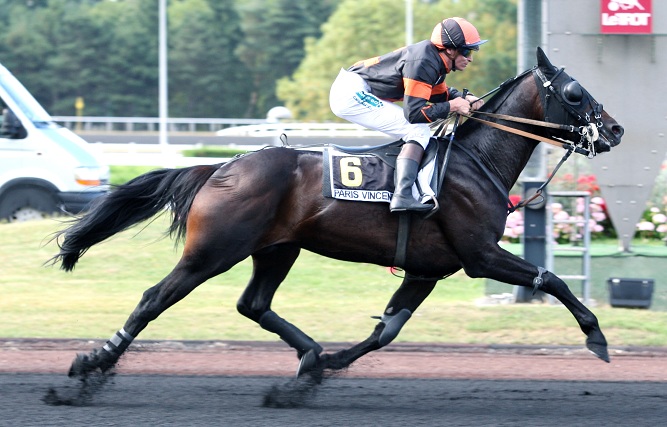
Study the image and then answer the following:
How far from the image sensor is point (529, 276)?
6223 millimetres

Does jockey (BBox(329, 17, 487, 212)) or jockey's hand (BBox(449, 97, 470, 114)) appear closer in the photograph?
jockey (BBox(329, 17, 487, 212))

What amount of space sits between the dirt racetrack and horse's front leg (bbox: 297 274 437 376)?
0.15 metres

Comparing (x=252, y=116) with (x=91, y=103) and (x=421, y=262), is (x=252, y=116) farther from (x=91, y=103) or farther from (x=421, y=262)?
(x=421, y=262)

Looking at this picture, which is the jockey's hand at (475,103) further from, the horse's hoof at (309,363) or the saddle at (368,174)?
the horse's hoof at (309,363)

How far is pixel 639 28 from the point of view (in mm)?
9836

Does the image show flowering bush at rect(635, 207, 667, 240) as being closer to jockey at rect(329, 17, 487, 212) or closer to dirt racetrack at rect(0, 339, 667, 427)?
dirt racetrack at rect(0, 339, 667, 427)

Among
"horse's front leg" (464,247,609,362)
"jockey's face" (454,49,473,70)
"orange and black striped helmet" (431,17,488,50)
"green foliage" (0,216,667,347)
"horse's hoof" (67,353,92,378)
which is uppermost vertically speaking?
"orange and black striped helmet" (431,17,488,50)

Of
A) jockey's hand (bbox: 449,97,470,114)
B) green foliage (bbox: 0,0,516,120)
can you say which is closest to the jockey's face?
jockey's hand (bbox: 449,97,470,114)

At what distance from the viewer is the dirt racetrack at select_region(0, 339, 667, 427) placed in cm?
561

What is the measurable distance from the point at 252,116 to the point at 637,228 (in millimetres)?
41821

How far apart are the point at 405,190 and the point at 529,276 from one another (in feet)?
2.91

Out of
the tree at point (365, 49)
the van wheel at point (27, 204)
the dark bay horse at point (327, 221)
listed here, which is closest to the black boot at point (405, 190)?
the dark bay horse at point (327, 221)

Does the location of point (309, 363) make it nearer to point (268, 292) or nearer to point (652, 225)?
point (268, 292)

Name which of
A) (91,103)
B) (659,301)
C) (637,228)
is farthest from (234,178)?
(91,103)
